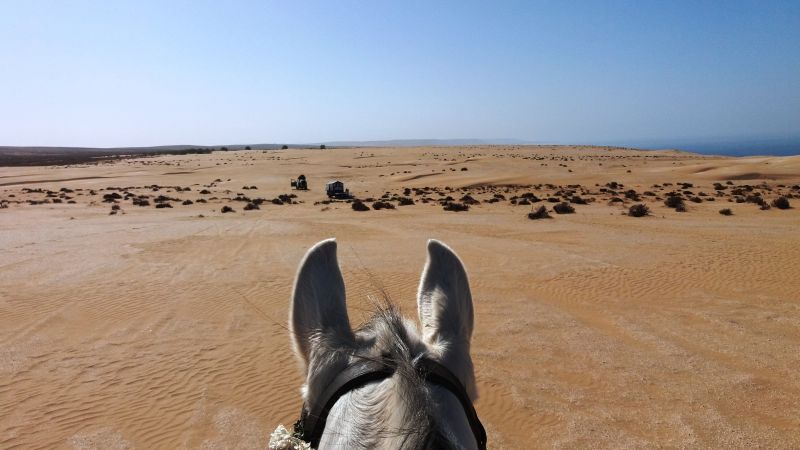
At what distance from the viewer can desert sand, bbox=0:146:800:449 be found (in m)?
5.41

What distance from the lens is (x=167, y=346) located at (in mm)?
7395

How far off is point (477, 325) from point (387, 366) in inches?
287

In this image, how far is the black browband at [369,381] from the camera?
128 cm

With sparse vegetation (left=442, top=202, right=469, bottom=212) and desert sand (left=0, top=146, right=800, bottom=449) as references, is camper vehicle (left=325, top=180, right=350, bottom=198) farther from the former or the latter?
desert sand (left=0, top=146, right=800, bottom=449)

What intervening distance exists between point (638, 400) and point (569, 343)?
1.78 meters

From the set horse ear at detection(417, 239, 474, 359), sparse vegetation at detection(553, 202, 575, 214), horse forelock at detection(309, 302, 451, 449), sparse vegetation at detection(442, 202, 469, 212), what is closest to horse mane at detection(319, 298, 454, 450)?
horse forelock at detection(309, 302, 451, 449)

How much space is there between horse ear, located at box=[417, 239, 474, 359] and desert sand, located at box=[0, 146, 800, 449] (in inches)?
8.5

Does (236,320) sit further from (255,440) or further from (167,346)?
(255,440)

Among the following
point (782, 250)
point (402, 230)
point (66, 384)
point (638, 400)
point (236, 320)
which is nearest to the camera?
point (638, 400)

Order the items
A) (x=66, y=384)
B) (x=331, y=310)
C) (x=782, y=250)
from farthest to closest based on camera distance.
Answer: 1. (x=782, y=250)
2. (x=66, y=384)
3. (x=331, y=310)

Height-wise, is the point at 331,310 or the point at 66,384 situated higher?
the point at 331,310

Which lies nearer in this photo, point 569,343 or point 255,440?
point 255,440

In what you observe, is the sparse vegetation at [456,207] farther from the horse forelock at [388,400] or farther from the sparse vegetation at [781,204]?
the horse forelock at [388,400]

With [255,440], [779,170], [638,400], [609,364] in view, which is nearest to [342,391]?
[255,440]
